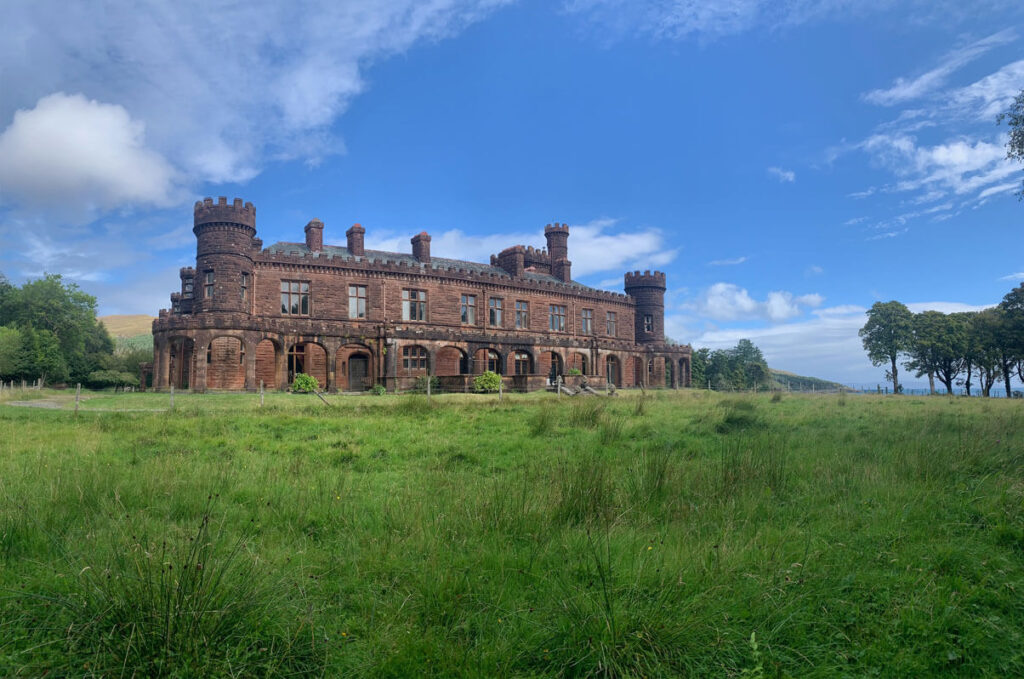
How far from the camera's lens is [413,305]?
3747 centimetres

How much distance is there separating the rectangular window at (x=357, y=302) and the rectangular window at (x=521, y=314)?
1200cm

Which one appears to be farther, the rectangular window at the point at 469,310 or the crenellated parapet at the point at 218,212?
the rectangular window at the point at 469,310

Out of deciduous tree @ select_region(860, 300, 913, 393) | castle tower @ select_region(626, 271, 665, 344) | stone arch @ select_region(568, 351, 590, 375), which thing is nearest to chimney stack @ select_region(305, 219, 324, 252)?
stone arch @ select_region(568, 351, 590, 375)

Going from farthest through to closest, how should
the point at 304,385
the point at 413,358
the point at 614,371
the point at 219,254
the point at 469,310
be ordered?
the point at 614,371 → the point at 469,310 → the point at 413,358 → the point at 219,254 → the point at 304,385

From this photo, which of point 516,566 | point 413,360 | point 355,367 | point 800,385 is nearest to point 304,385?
point 355,367

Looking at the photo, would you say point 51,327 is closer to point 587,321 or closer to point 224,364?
point 224,364

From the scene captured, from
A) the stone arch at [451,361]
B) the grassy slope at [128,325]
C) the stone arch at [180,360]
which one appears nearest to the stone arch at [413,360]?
the stone arch at [451,361]

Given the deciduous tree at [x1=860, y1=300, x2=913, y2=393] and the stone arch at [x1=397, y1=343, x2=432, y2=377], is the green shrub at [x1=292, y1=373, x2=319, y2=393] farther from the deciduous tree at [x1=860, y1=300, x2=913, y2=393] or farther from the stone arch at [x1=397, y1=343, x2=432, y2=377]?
the deciduous tree at [x1=860, y1=300, x2=913, y2=393]

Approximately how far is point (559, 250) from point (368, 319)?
2073cm

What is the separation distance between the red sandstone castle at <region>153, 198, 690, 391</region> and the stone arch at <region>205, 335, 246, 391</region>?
6 cm

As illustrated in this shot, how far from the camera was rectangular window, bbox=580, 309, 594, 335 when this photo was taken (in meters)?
46.2

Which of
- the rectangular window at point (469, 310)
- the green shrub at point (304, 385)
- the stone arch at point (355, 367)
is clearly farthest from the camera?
the rectangular window at point (469, 310)

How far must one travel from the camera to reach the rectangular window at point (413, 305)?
37.1 m

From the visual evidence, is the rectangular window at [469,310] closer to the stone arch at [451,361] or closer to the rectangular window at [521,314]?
the stone arch at [451,361]
